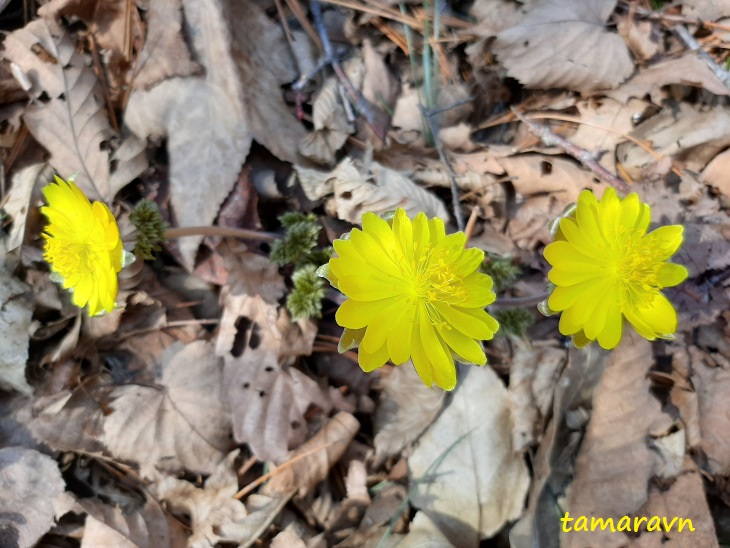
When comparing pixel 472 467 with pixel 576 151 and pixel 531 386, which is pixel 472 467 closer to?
pixel 531 386

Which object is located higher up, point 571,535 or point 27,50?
point 27,50

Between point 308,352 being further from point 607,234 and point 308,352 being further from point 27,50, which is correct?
point 27,50

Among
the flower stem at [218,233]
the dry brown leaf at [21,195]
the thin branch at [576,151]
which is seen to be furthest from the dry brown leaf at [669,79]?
the dry brown leaf at [21,195]

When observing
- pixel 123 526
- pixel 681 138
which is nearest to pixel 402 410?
pixel 123 526

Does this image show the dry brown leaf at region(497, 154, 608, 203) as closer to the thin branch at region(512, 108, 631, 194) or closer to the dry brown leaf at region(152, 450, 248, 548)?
the thin branch at region(512, 108, 631, 194)

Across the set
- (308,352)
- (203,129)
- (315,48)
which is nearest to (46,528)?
(308,352)

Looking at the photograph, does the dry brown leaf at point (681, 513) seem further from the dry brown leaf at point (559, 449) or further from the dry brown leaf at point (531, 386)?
the dry brown leaf at point (531, 386)

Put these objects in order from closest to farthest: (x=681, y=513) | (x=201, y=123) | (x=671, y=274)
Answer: (x=671, y=274) → (x=681, y=513) → (x=201, y=123)
